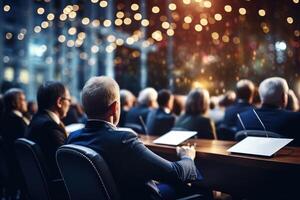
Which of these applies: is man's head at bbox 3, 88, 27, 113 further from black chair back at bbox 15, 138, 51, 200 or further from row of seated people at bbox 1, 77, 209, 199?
row of seated people at bbox 1, 77, 209, 199

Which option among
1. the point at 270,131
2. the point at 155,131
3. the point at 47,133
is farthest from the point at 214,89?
the point at 47,133

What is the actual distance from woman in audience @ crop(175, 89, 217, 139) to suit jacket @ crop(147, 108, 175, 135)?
498 mm

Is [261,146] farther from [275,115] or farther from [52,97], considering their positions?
[52,97]

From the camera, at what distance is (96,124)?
1.90 m

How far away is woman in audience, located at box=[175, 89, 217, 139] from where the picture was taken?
373cm

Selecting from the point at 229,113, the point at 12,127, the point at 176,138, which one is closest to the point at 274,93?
the point at 176,138

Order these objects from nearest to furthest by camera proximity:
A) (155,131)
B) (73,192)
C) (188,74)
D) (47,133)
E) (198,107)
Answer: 1. (73,192)
2. (47,133)
3. (198,107)
4. (155,131)
5. (188,74)

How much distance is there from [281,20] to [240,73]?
1.75 meters

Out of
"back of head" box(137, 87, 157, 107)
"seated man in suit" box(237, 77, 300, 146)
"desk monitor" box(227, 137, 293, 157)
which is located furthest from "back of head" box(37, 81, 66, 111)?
"back of head" box(137, 87, 157, 107)

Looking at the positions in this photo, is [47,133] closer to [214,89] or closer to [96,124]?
[96,124]

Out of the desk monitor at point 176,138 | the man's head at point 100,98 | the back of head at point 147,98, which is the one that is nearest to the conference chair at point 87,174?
the man's head at point 100,98

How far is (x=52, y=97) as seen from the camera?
2.81 m

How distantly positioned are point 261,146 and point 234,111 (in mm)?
2342

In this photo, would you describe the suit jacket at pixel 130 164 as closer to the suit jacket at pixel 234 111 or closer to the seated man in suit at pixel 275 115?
the seated man in suit at pixel 275 115
